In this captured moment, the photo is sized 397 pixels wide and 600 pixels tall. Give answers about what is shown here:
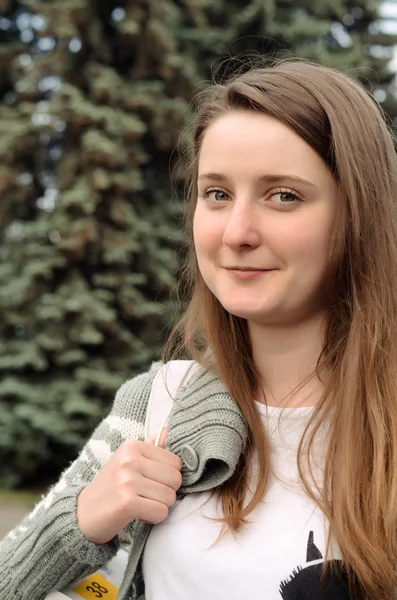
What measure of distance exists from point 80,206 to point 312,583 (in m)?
Answer: 4.83

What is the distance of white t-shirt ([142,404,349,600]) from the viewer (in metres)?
1.27

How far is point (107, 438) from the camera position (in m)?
1.55

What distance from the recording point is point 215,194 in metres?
1.42

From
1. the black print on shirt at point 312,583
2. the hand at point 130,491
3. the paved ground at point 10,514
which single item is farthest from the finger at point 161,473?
the paved ground at point 10,514

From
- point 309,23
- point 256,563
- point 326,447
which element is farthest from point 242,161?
point 309,23

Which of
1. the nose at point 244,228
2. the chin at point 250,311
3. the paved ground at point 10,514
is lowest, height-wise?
the chin at point 250,311

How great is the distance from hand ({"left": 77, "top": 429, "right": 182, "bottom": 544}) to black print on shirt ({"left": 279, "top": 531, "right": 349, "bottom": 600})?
26cm

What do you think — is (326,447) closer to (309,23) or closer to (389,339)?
(389,339)

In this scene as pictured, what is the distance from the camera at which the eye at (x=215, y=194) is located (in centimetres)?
141

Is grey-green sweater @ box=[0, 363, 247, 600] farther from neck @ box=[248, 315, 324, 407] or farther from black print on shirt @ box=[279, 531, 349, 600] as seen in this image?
black print on shirt @ box=[279, 531, 349, 600]

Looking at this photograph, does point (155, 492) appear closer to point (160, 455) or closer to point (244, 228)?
point (160, 455)

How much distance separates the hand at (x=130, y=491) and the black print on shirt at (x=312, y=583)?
0.84 ft

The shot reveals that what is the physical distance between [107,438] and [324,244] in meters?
0.61

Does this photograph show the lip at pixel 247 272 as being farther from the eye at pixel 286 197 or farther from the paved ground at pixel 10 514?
the paved ground at pixel 10 514
